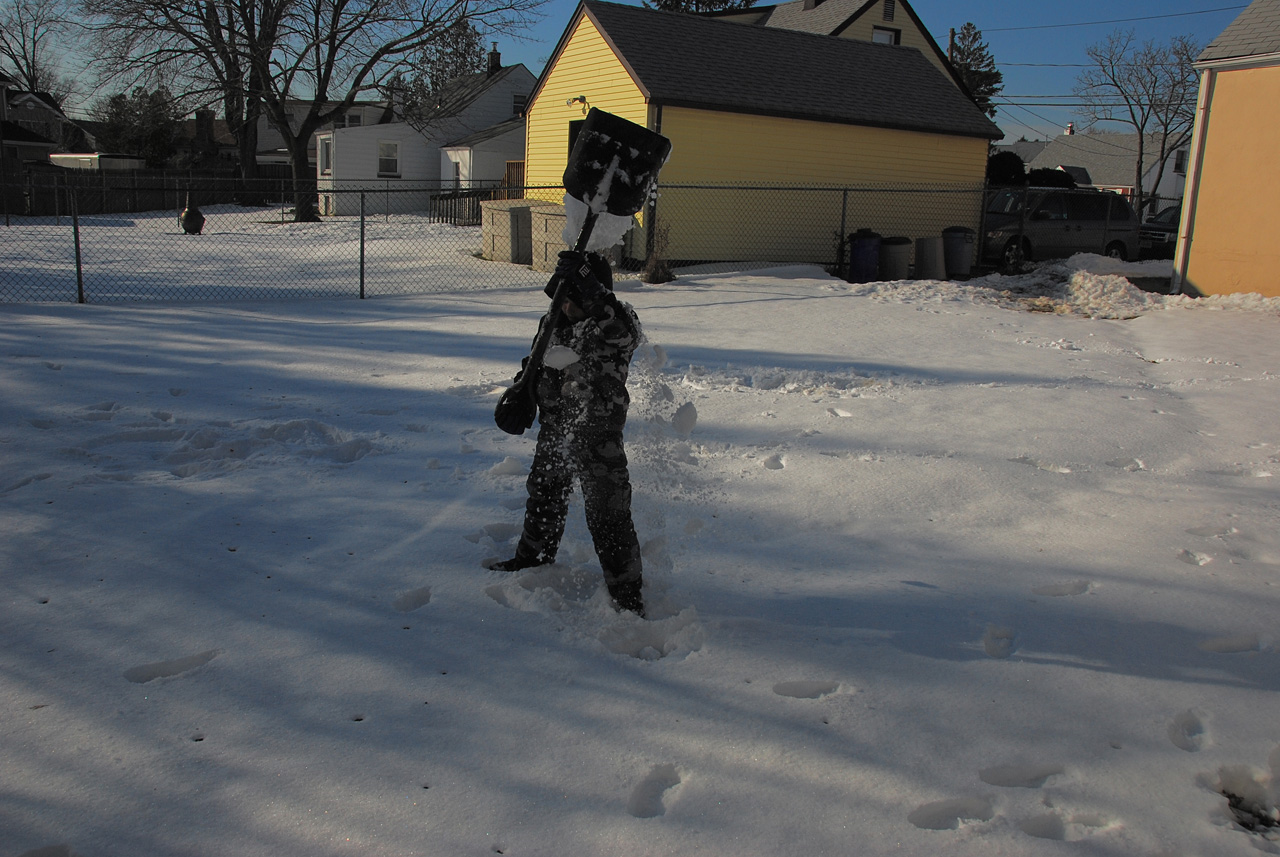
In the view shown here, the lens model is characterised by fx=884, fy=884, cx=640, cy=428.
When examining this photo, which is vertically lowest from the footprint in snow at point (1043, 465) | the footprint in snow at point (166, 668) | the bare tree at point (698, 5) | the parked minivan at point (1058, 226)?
the footprint in snow at point (166, 668)

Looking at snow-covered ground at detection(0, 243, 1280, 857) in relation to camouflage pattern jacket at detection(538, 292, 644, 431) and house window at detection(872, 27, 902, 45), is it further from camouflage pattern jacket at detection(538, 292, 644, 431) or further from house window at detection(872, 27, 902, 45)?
house window at detection(872, 27, 902, 45)

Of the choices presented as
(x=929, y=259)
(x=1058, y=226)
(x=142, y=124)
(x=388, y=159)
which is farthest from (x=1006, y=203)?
(x=142, y=124)

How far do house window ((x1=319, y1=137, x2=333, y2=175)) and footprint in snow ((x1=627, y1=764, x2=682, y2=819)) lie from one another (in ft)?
117

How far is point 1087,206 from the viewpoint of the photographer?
17312 millimetres

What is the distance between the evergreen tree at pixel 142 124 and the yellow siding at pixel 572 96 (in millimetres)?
16063

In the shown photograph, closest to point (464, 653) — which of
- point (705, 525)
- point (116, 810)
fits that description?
point (116, 810)

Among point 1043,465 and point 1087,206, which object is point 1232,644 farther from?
point 1087,206

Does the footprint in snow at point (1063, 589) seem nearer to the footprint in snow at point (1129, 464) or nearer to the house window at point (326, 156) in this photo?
the footprint in snow at point (1129, 464)

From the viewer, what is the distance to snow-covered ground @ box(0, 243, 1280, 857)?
224 centimetres

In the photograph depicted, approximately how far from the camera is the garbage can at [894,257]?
15.0 m

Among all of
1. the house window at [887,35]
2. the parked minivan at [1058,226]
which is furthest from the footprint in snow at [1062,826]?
the house window at [887,35]

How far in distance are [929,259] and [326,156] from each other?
28107 mm

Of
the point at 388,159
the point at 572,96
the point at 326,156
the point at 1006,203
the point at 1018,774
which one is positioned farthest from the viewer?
the point at 326,156

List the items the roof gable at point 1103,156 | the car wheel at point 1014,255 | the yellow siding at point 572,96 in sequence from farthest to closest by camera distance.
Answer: the roof gable at point 1103,156
the car wheel at point 1014,255
the yellow siding at point 572,96
